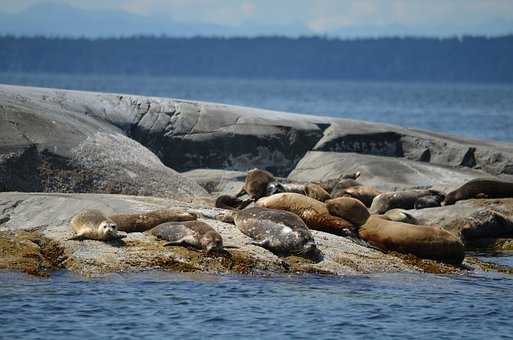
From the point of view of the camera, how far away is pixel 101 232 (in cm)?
1303

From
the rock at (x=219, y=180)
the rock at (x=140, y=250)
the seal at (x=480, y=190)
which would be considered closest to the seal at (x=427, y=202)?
the seal at (x=480, y=190)

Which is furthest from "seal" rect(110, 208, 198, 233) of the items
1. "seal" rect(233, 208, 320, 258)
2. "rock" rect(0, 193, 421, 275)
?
"seal" rect(233, 208, 320, 258)

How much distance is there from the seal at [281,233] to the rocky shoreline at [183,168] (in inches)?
5.0

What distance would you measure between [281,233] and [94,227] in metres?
2.13

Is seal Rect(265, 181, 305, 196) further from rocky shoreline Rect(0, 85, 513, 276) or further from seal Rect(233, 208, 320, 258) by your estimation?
seal Rect(233, 208, 320, 258)

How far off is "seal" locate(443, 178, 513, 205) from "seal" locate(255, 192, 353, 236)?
3.94 meters

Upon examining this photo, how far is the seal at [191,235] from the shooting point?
1305 cm

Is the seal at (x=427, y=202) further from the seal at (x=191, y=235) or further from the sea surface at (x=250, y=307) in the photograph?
the seal at (x=191, y=235)

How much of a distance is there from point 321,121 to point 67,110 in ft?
20.1

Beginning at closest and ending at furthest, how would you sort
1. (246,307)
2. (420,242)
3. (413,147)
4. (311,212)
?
(246,307) < (420,242) < (311,212) < (413,147)

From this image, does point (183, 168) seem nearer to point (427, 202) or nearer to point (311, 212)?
point (427, 202)

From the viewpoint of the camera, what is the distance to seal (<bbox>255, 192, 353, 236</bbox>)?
14773 mm

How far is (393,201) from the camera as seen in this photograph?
1814 centimetres

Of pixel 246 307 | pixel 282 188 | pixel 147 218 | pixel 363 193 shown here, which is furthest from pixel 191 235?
pixel 363 193
